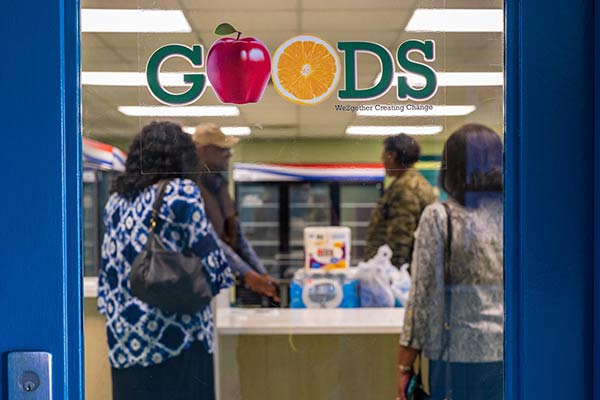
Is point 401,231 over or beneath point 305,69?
beneath

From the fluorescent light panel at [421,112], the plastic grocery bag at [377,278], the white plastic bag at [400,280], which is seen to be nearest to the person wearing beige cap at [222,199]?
the fluorescent light panel at [421,112]

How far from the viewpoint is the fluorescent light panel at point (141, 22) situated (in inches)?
46.5

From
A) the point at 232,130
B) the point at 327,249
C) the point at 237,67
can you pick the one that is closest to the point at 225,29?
the point at 237,67

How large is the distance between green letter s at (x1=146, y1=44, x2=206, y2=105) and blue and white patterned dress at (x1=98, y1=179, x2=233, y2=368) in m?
0.20

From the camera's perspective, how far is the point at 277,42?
1.19 metres

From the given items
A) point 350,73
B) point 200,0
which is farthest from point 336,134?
point 200,0

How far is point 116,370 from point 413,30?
902 mm

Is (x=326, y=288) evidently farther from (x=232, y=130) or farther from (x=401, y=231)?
(x=232, y=130)

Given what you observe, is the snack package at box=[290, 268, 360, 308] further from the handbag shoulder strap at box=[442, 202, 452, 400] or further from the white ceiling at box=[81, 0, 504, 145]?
the white ceiling at box=[81, 0, 504, 145]

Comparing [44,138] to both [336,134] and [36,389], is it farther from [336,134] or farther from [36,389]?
[336,134]

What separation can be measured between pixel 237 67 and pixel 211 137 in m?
0.14

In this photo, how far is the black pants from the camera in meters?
1.34

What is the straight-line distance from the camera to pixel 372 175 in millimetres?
1375

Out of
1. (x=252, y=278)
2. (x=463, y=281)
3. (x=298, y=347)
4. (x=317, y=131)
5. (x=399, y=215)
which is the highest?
(x=317, y=131)
